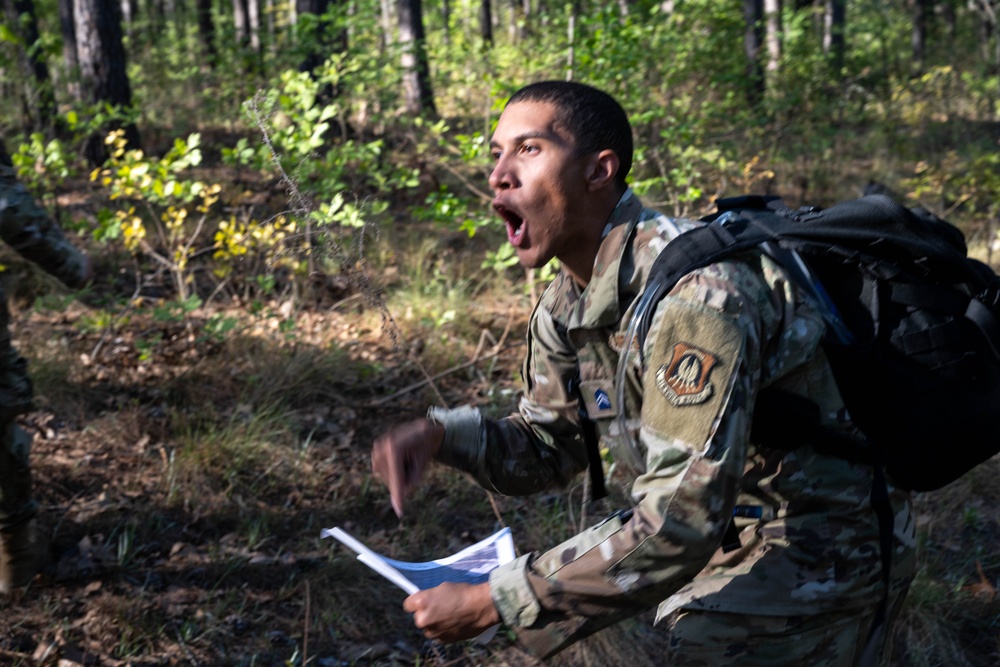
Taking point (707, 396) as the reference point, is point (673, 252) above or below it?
above

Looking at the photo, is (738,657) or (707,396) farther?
(738,657)

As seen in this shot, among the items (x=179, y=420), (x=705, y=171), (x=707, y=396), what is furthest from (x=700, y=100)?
(x=707, y=396)

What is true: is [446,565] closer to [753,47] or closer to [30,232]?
[30,232]

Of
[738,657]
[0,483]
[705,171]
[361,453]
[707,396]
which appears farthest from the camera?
[705,171]

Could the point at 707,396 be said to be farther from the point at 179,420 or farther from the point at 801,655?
the point at 179,420

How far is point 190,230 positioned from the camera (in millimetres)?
7359

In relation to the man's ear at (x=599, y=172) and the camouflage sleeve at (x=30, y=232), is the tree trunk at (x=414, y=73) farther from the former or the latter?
the man's ear at (x=599, y=172)

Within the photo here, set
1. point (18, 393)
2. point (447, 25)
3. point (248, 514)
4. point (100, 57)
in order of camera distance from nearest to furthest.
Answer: point (18, 393)
point (248, 514)
point (100, 57)
point (447, 25)

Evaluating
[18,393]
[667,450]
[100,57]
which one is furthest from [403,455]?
[100,57]

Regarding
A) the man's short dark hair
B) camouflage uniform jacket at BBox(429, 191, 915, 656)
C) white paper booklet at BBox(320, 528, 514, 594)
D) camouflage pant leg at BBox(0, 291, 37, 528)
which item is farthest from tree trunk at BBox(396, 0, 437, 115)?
white paper booklet at BBox(320, 528, 514, 594)

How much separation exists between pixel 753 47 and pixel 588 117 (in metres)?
12.3

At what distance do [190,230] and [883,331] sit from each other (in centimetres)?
651

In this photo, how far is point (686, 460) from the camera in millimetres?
1591

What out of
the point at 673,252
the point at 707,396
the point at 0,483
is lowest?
the point at 0,483
